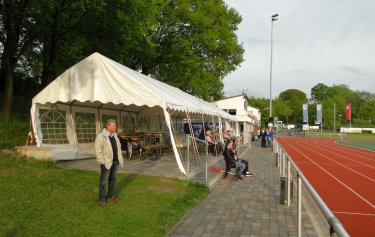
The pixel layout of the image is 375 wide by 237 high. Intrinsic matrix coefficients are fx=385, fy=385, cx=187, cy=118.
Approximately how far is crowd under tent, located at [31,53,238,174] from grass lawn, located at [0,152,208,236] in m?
1.56

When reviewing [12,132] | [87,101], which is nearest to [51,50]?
[87,101]

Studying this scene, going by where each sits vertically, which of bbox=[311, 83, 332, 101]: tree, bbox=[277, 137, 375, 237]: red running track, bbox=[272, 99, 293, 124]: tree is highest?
bbox=[311, 83, 332, 101]: tree

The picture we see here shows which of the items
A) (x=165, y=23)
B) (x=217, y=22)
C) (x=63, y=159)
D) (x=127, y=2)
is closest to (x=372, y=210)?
(x=63, y=159)

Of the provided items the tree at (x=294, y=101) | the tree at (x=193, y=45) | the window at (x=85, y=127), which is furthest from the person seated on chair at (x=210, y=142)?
the tree at (x=294, y=101)

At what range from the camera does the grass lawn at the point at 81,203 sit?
6.05 m

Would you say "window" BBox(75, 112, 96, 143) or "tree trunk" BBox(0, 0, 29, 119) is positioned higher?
"tree trunk" BBox(0, 0, 29, 119)

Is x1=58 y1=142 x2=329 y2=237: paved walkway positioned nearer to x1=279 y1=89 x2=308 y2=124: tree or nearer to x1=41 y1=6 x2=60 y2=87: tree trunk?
x1=41 y1=6 x2=60 y2=87: tree trunk

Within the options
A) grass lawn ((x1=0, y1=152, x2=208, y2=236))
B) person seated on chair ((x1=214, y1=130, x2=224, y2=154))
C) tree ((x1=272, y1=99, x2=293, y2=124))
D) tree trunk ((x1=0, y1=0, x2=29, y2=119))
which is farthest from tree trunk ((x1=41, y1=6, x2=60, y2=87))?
tree ((x1=272, y1=99, x2=293, y2=124))

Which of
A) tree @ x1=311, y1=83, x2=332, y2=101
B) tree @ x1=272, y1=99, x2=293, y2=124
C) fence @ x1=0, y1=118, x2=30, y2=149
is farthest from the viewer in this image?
tree @ x1=311, y1=83, x2=332, y2=101

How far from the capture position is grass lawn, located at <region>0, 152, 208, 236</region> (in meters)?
6.05

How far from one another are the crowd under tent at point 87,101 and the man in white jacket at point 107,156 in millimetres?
Result: 3369

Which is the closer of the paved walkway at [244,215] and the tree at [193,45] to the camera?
the paved walkway at [244,215]

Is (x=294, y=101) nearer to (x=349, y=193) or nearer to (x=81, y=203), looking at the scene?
(x=349, y=193)

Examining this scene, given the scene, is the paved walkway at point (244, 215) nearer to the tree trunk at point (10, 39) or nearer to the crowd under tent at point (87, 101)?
the crowd under tent at point (87, 101)
